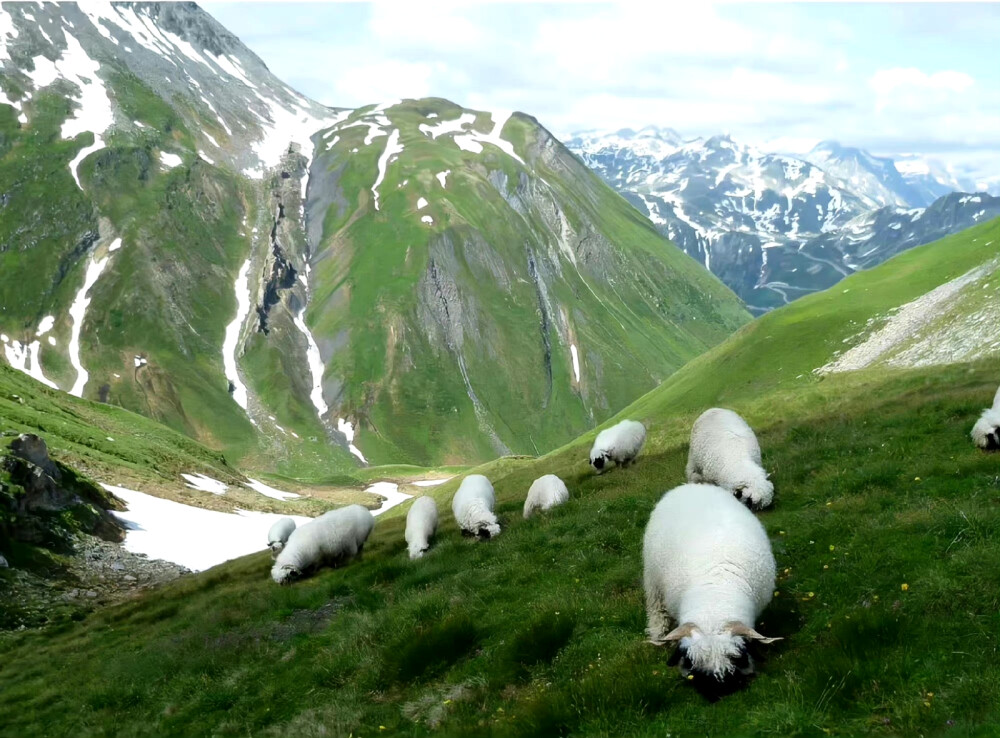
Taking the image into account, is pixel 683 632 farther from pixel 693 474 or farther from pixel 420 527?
pixel 420 527

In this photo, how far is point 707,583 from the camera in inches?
408

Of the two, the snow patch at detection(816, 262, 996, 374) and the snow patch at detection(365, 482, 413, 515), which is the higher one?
the snow patch at detection(816, 262, 996, 374)

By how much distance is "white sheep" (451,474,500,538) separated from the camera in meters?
21.8

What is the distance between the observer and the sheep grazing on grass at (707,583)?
9062mm

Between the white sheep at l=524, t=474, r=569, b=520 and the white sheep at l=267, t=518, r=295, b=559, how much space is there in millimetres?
14454

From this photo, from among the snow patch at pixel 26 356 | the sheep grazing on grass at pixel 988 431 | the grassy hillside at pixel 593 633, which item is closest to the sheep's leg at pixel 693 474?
the grassy hillside at pixel 593 633

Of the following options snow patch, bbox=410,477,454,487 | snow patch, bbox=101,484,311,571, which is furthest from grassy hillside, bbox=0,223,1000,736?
snow patch, bbox=410,477,454,487

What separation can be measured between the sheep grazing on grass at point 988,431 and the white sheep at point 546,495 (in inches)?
452

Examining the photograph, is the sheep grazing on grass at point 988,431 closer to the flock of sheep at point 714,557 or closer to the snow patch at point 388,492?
the flock of sheep at point 714,557

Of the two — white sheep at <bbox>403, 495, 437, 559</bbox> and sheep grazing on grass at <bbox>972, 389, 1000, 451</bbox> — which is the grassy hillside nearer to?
sheep grazing on grass at <bbox>972, 389, 1000, 451</bbox>

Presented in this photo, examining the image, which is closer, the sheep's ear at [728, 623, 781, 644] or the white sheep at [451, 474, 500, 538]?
the sheep's ear at [728, 623, 781, 644]

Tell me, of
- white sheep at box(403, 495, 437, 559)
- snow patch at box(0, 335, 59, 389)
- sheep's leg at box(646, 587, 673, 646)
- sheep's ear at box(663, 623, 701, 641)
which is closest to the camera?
sheep's ear at box(663, 623, 701, 641)

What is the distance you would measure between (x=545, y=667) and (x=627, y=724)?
103 inches

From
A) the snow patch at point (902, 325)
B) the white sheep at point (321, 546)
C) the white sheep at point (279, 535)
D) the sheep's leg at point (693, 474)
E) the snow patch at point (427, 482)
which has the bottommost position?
the snow patch at point (427, 482)
